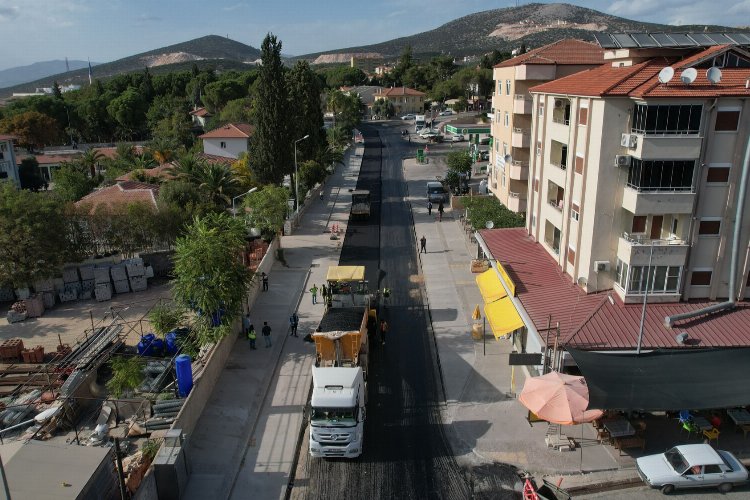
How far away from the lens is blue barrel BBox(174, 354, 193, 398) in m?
20.5

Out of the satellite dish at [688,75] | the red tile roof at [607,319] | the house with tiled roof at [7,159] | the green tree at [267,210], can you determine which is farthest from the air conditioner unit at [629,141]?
the house with tiled roof at [7,159]

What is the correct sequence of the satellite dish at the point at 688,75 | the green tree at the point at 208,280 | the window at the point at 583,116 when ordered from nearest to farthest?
1. the satellite dish at the point at 688,75
2. the window at the point at 583,116
3. the green tree at the point at 208,280

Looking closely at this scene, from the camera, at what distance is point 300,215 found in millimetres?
51375

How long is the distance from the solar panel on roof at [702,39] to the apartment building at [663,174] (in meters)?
0.21

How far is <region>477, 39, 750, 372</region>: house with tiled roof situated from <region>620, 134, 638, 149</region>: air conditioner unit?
5 centimetres

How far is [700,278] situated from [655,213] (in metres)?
3.45

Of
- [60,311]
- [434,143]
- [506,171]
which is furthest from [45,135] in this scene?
[506,171]

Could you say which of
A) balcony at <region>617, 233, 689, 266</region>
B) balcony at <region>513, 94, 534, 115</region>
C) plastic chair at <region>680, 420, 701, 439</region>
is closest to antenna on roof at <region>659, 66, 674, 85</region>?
balcony at <region>617, 233, 689, 266</region>

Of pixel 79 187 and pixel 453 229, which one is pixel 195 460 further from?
Result: pixel 79 187

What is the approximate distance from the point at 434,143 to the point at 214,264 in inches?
3181

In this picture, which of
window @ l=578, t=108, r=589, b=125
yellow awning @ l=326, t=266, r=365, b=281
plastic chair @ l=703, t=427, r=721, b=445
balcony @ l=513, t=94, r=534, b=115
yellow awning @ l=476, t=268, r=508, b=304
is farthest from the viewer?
balcony @ l=513, t=94, r=534, b=115

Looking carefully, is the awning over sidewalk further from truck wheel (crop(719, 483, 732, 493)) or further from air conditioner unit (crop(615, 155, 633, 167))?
air conditioner unit (crop(615, 155, 633, 167))

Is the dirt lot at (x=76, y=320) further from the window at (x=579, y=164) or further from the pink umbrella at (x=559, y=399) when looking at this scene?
the window at (x=579, y=164)

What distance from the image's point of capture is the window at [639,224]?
2272 centimetres
